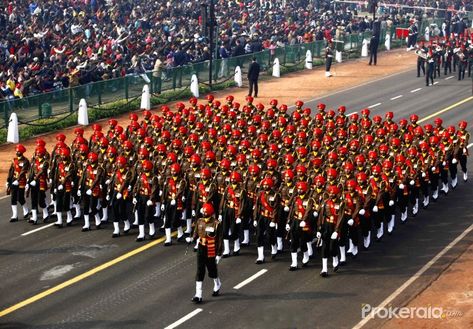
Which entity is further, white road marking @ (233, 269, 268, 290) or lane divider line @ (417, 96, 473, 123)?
lane divider line @ (417, 96, 473, 123)

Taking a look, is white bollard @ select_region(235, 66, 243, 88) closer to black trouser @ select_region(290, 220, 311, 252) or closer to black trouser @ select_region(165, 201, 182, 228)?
black trouser @ select_region(165, 201, 182, 228)

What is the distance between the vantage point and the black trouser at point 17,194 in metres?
25.9

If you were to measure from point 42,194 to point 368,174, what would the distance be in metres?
9.09

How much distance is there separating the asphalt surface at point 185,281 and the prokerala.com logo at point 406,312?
260 millimetres

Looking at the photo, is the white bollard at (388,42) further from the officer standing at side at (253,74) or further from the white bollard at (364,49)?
the officer standing at side at (253,74)

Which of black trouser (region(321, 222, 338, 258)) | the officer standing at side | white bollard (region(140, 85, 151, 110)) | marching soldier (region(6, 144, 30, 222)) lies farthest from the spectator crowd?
black trouser (region(321, 222, 338, 258))

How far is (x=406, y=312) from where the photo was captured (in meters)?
19.6

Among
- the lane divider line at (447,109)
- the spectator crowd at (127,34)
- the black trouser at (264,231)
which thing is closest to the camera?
the black trouser at (264,231)

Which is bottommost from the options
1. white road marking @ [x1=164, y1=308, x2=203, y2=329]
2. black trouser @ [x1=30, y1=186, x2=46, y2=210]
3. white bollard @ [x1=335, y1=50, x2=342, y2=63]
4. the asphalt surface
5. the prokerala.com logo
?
the prokerala.com logo

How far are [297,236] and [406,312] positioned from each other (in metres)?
3.63

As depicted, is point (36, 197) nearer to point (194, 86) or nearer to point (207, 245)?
point (207, 245)

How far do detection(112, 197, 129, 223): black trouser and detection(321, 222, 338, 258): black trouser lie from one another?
19.1 feet

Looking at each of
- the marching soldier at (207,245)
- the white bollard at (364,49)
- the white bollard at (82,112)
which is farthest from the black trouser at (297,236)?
the white bollard at (364,49)

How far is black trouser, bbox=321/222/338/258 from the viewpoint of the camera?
21797mm
